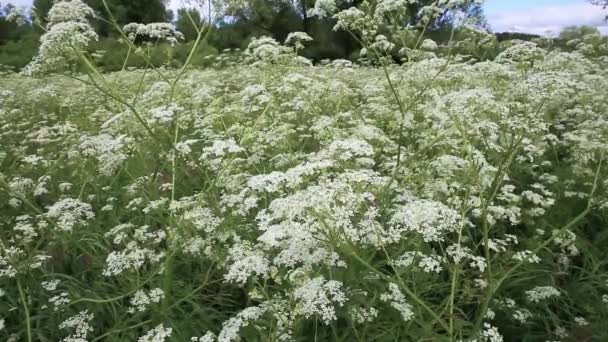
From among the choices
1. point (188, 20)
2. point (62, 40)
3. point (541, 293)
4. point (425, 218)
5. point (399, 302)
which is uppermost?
point (62, 40)

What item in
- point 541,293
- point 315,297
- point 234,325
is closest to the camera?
point 315,297

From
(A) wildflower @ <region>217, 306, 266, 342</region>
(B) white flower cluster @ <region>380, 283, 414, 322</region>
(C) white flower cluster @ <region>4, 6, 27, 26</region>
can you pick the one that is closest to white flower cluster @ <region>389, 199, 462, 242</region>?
(B) white flower cluster @ <region>380, 283, 414, 322</region>

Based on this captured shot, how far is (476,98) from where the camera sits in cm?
362

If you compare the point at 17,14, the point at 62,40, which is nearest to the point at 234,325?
the point at 62,40

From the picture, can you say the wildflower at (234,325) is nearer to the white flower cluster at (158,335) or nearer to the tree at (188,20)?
the white flower cluster at (158,335)

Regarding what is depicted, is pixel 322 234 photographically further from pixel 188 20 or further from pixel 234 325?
pixel 188 20

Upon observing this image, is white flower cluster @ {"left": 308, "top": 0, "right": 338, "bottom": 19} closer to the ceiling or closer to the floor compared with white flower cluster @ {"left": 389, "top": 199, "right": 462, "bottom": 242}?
closer to the ceiling

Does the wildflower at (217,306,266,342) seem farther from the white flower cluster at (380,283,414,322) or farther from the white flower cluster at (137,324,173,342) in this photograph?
the white flower cluster at (380,283,414,322)

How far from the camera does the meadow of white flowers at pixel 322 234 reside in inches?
125

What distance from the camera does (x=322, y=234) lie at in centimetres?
338

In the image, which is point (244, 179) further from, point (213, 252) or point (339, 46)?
point (339, 46)

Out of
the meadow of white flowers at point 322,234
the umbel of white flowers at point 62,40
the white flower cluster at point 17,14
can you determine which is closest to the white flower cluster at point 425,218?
the meadow of white flowers at point 322,234

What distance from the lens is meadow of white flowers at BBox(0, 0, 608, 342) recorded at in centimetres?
319

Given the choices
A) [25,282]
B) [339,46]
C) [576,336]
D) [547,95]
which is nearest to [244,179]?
[25,282]
